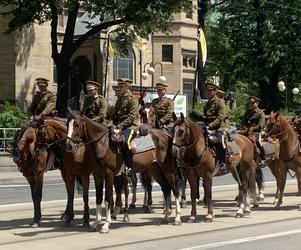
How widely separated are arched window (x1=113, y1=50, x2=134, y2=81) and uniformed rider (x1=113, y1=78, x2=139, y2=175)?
130 ft

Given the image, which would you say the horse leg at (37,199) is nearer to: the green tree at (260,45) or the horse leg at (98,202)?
the horse leg at (98,202)

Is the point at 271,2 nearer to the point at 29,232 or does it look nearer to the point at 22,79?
the point at 22,79

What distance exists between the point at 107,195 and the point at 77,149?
1.07 metres

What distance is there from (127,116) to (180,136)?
1.18 metres

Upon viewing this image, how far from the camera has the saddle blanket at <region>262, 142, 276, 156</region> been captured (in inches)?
695

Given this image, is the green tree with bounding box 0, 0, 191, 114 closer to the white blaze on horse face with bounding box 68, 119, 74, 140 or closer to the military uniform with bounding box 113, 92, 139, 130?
the military uniform with bounding box 113, 92, 139, 130

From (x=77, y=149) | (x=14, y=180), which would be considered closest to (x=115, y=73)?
(x=14, y=180)

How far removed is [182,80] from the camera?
65.2 m

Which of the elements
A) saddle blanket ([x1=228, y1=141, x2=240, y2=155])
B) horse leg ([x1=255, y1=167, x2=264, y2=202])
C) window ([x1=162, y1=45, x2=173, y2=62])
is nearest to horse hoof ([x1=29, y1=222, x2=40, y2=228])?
saddle blanket ([x1=228, y1=141, x2=240, y2=155])

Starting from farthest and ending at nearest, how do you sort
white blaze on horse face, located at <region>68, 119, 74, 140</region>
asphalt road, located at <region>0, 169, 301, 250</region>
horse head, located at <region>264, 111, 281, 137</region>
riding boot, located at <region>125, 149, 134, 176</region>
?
horse head, located at <region>264, 111, 281, 137</region>
riding boot, located at <region>125, 149, 134, 176</region>
white blaze on horse face, located at <region>68, 119, 74, 140</region>
asphalt road, located at <region>0, 169, 301, 250</region>

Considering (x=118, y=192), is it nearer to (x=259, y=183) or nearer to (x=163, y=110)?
(x=163, y=110)

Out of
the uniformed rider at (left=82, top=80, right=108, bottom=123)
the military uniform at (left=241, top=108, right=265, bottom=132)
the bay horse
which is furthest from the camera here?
the military uniform at (left=241, top=108, right=265, bottom=132)

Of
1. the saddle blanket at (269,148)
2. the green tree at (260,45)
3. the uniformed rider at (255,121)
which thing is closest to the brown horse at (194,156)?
the uniformed rider at (255,121)

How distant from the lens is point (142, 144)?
14.4 metres
